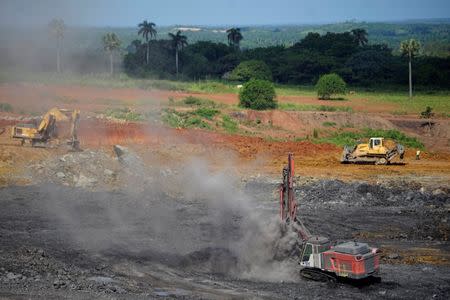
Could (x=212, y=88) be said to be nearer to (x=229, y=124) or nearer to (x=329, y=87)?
(x=329, y=87)

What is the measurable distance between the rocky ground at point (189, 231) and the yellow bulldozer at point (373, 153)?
6.42 metres

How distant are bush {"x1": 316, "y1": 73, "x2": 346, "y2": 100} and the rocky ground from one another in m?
39.2

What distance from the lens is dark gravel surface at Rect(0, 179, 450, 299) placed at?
23750 mm

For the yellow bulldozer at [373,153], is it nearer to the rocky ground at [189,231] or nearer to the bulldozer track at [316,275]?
the rocky ground at [189,231]

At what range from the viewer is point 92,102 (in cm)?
6650

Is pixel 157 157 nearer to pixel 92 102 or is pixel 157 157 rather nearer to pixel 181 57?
pixel 92 102

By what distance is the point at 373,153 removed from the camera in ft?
161

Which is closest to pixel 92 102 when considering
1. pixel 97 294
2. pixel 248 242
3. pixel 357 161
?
pixel 357 161

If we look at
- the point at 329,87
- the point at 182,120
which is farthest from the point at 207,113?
the point at 329,87

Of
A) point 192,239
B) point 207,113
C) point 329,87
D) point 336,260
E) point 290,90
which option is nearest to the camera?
point 336,260

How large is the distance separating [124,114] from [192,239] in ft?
102

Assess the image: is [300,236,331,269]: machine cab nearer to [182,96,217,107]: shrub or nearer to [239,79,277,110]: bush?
[239,79,277,110]: bush

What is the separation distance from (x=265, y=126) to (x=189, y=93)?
21.7 meters

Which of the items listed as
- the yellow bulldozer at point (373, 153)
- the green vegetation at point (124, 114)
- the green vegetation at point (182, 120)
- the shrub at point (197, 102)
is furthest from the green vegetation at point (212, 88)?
the yellow bulldozer at point (373, 153)
